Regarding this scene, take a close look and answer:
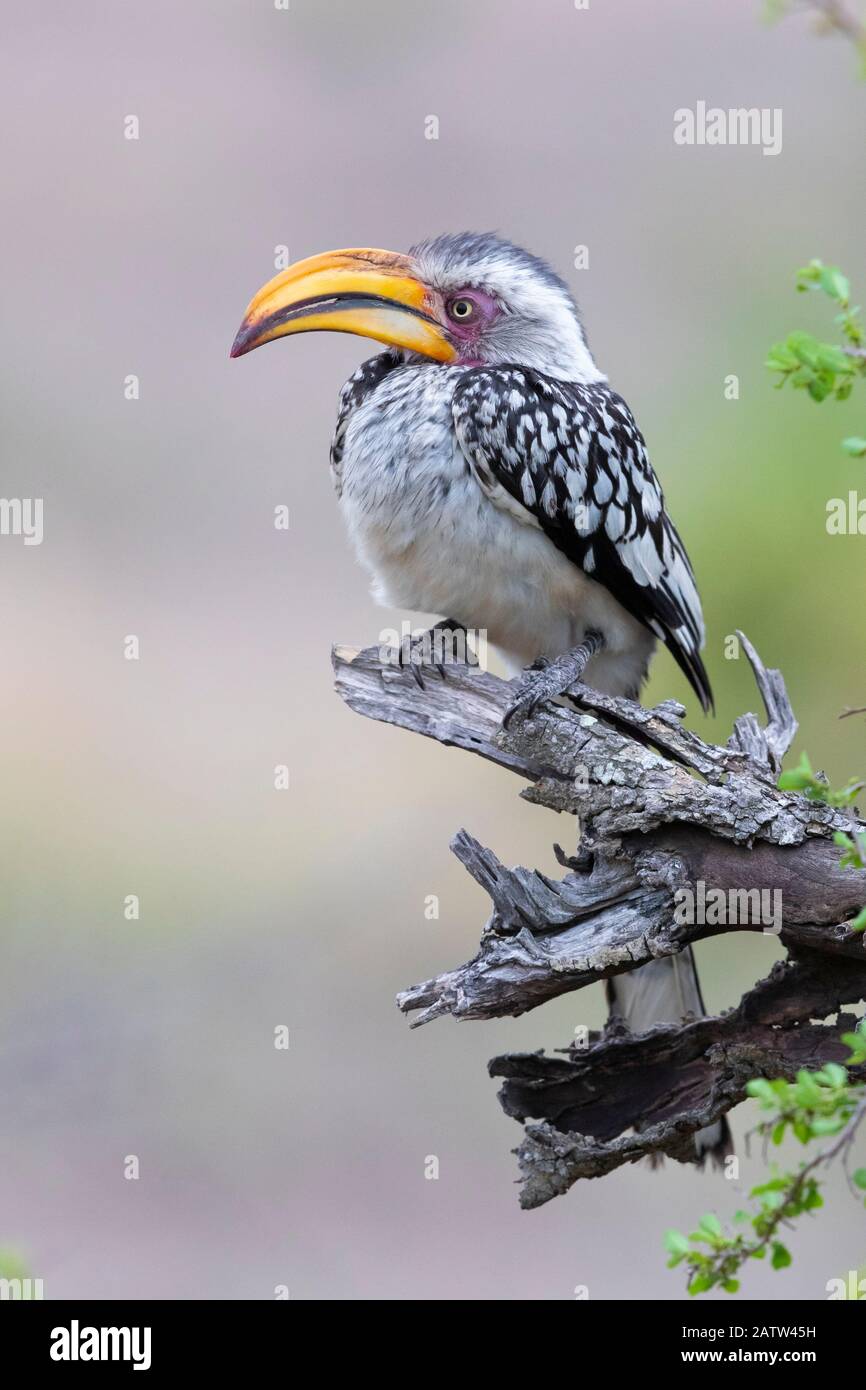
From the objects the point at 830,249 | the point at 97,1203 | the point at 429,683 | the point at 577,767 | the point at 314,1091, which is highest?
the point at 830,249

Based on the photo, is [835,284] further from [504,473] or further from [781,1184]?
[504,473]

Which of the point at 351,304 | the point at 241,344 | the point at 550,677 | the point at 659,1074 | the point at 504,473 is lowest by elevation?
the point at 659,1074

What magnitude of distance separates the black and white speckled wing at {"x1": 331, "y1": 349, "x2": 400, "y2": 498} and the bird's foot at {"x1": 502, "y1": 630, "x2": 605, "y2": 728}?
2.84ft

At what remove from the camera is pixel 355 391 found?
4512 millimetres

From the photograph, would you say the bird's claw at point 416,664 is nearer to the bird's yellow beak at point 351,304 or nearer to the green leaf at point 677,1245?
the bird's yellow beak at point 351,304

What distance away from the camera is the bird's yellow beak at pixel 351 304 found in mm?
4145

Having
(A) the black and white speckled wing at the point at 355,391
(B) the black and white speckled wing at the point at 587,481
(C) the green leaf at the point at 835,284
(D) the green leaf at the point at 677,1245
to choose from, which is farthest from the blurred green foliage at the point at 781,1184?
(A) the black and white speckled wing at the point at 355,391

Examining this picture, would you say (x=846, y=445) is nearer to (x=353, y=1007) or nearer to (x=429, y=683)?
(x=429, y=683)

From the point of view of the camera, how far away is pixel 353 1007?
8641 mm

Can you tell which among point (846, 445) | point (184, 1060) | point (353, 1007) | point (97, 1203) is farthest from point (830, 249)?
point (846, 445)

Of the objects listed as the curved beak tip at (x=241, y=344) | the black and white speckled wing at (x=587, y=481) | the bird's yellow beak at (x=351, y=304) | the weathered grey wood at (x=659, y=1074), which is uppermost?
the bird's yellow beak at (x=351, y=304)

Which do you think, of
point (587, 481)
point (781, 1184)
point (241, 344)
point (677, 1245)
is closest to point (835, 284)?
point (781, 1184)

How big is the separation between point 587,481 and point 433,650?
0.62m
